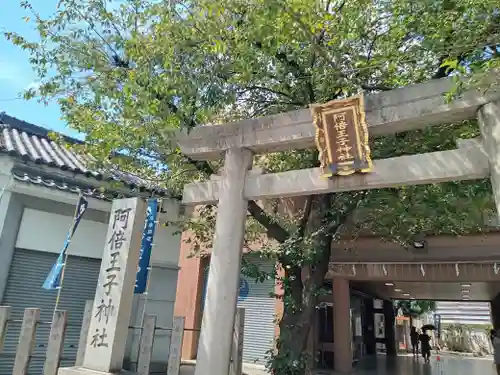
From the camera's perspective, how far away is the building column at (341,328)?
13.6 m

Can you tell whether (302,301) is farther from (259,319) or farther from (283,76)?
(259,319)

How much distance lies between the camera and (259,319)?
1388 centimetres

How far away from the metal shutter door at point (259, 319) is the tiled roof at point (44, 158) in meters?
5.59

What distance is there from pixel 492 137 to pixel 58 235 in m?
7.80

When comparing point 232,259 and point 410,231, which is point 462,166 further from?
point 410,231

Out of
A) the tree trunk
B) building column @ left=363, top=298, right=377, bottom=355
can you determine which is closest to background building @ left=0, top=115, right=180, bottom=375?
the tree trunk

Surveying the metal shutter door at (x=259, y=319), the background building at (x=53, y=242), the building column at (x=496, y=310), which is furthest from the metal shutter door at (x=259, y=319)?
the building column at (x=496, y=310)

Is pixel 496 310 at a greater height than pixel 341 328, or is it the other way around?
pixel 496 310

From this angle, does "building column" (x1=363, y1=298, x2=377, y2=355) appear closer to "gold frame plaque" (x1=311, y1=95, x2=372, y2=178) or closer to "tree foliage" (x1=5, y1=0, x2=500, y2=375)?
"tree foliage" (x1=5, y1=0, x2=500, y2=375)

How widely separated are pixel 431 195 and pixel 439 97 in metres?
2.10

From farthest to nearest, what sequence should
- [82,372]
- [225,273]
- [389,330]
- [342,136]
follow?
[389,330] → [82,372] → [225,273] → [342,136]

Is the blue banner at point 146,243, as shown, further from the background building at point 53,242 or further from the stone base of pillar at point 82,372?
the stone base of pillar at point 82,372

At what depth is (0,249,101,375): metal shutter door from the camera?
25.0ft

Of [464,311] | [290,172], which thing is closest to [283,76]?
[290,172]
